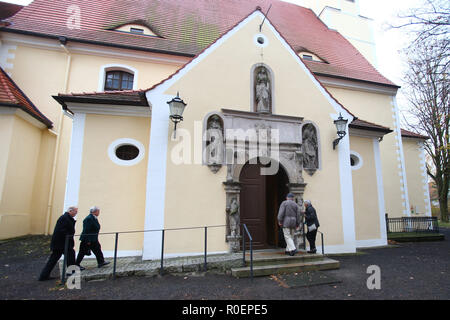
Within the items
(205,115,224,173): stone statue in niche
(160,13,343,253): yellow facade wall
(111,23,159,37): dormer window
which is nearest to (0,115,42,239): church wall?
(111,23,159,37): dormer window

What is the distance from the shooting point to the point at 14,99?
344 inches

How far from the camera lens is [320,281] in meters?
5.20

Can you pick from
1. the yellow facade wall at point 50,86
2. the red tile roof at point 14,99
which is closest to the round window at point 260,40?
the yellow facade wall at point 50,86

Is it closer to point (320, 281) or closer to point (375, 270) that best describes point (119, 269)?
point (320, 281)

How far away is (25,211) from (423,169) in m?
21.5

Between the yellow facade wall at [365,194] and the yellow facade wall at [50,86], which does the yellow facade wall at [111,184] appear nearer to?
the yellow facade wall at [50,86]

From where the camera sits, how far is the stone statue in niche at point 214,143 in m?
7.07

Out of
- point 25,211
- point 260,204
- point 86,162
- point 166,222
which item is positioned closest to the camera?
point 166,222

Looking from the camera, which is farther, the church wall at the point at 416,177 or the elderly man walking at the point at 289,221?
the church wall at the point at 416,177

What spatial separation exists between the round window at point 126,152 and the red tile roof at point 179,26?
578 centimetres

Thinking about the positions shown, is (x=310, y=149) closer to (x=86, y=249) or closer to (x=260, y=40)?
(x=260, y=40)

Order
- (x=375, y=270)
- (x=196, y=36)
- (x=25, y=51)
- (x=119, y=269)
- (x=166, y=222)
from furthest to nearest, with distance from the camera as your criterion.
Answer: (x=196, y=36), (x=25, y=51), (x=166, y=222), (x=375, y=270), (x=119, y=269)

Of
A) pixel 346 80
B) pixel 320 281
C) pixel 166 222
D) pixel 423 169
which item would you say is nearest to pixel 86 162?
pixel 166 222

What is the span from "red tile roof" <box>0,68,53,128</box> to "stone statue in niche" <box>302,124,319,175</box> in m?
9.68
